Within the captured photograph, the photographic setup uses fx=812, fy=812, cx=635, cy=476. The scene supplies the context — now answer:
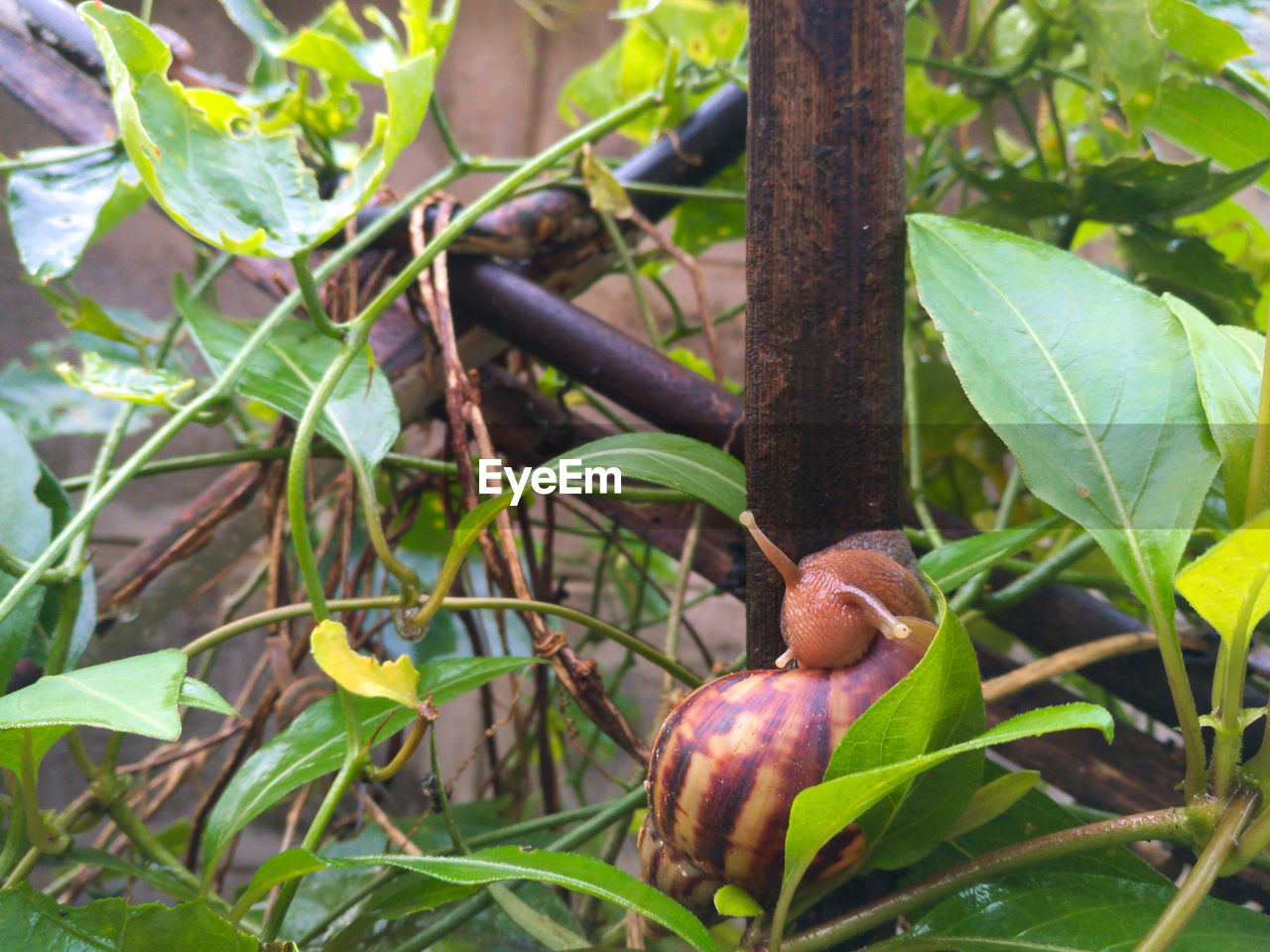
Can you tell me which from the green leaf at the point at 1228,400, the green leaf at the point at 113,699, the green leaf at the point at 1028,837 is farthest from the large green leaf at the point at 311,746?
the green leaf at the point at 1228,400

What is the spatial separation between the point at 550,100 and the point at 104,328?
1.18 meters

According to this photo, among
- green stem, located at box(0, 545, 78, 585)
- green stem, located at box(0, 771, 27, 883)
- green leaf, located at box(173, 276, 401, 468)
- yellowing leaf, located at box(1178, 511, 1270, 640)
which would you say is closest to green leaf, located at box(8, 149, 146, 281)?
green leaf, located at box(173, 276, 401, 468)

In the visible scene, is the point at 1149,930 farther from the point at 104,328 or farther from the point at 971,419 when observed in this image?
the point at 104,328

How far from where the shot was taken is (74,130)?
0.77 metres

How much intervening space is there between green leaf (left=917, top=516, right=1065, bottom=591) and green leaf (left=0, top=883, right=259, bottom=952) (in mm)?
377

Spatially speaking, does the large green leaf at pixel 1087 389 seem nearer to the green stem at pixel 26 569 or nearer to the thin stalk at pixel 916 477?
the thin stalk at pixel 916 477

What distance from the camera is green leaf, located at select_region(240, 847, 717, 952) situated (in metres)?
0.31

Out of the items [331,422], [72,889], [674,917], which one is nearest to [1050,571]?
[674,917]

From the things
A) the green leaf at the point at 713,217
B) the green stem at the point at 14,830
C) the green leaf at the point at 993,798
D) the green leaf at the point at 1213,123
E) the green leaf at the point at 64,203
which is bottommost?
the green stem at the point at 14,830

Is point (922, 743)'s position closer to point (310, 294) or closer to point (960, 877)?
point (960, 877)

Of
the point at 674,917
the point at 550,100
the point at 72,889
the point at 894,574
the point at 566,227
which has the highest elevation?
the point at 550,100

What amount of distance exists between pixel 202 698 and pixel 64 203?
1.56 ft

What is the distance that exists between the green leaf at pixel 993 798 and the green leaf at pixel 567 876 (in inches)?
5.2

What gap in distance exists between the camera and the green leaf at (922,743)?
0.30m
